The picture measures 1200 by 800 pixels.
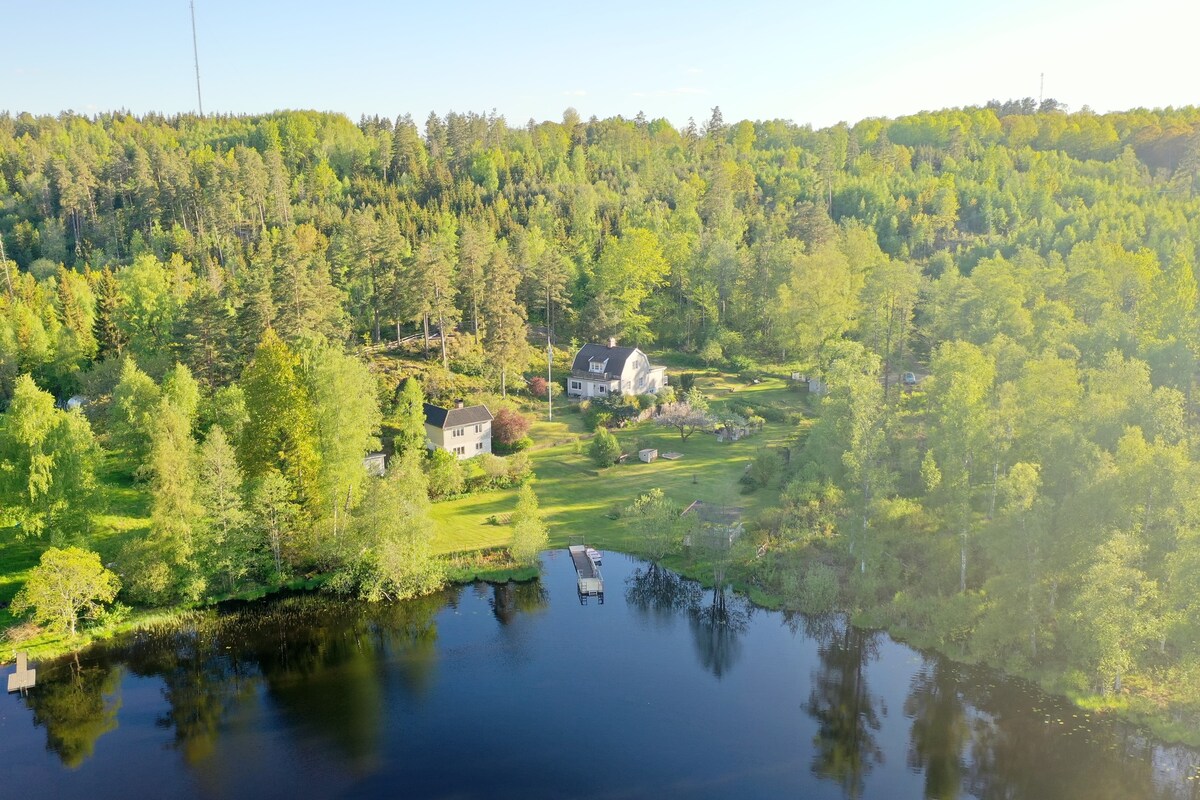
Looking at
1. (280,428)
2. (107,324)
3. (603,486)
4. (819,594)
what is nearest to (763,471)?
(603,486)

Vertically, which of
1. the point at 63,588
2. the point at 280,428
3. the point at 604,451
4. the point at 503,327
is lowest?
the point at 63,588

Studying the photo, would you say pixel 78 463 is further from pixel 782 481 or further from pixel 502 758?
pixel 782 481

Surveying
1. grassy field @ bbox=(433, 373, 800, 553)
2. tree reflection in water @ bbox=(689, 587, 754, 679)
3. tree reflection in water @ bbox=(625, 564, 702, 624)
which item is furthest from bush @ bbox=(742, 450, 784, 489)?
tree reflection in water @ bbox=(689, 587, 754, 679)

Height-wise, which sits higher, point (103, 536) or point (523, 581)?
point (103, 536)

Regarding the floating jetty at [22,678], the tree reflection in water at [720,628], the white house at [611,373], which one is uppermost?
the white house at [611,373]

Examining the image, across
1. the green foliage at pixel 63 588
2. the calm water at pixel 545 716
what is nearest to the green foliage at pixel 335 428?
the calm water at pixel 545 716

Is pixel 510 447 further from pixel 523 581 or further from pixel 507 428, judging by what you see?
pixel 523 581

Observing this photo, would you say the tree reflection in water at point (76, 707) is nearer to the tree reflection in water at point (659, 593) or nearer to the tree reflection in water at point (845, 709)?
the tree reflection in water at point (659, 593)

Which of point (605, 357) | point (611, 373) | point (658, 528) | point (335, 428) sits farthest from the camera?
point (605, 357)
